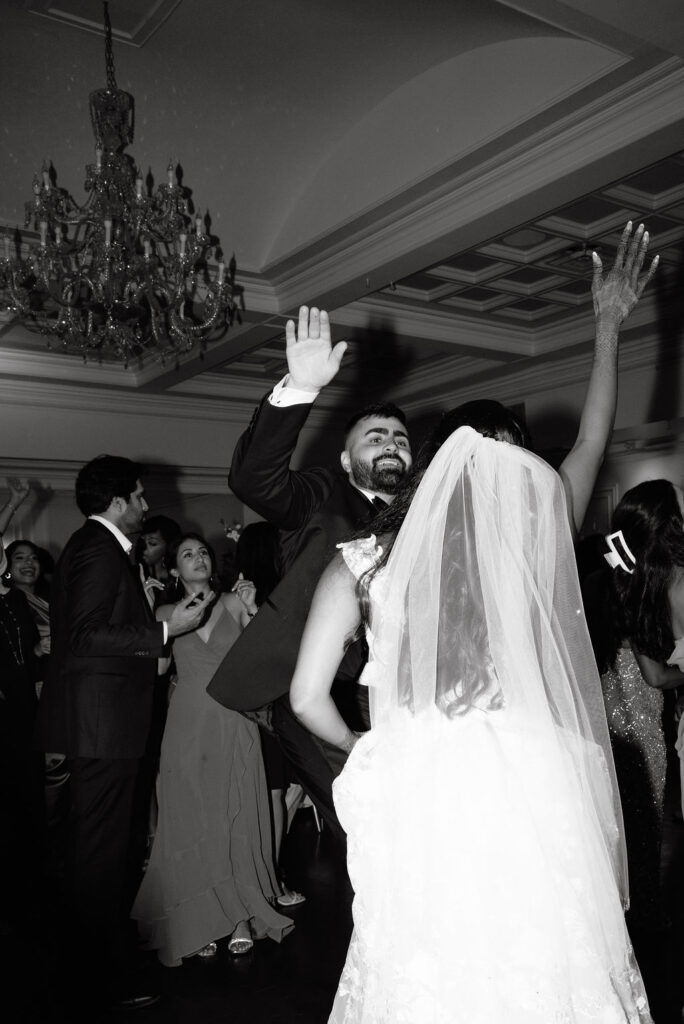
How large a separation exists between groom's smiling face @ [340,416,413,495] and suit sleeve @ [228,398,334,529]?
203mm

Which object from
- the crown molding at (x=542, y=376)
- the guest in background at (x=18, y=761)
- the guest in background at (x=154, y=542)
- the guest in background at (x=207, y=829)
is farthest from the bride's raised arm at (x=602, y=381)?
the crown molding at (x=542, y=376)

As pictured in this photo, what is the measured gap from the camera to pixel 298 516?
2.35 meters

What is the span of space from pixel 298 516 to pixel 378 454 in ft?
1.10

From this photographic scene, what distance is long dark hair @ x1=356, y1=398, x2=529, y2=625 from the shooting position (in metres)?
1.79

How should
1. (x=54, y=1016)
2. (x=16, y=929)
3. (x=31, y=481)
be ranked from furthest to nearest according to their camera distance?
(x=31, y=481), (x=16, y=929), (x=54, y=1016)

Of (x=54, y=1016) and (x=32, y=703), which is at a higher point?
(x=32, y=703)

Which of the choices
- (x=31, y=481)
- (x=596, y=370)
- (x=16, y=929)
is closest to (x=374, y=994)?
(x=596, y=370)

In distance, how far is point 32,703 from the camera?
4609 mm

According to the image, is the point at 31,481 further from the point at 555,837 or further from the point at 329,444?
the point at 555,837

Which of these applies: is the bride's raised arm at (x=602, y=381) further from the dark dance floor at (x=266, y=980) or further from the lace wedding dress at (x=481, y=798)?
the dark dance floor at (x=266, y=980)

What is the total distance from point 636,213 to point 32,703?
13.9 ft

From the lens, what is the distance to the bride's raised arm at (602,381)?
198 centimetres

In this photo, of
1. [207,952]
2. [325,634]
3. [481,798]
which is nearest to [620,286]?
[325,634]

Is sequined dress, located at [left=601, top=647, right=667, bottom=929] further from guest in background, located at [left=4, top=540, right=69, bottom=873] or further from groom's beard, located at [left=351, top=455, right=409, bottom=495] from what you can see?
guest in background, located at [left=4, top=540, right=69, bottom=873]
